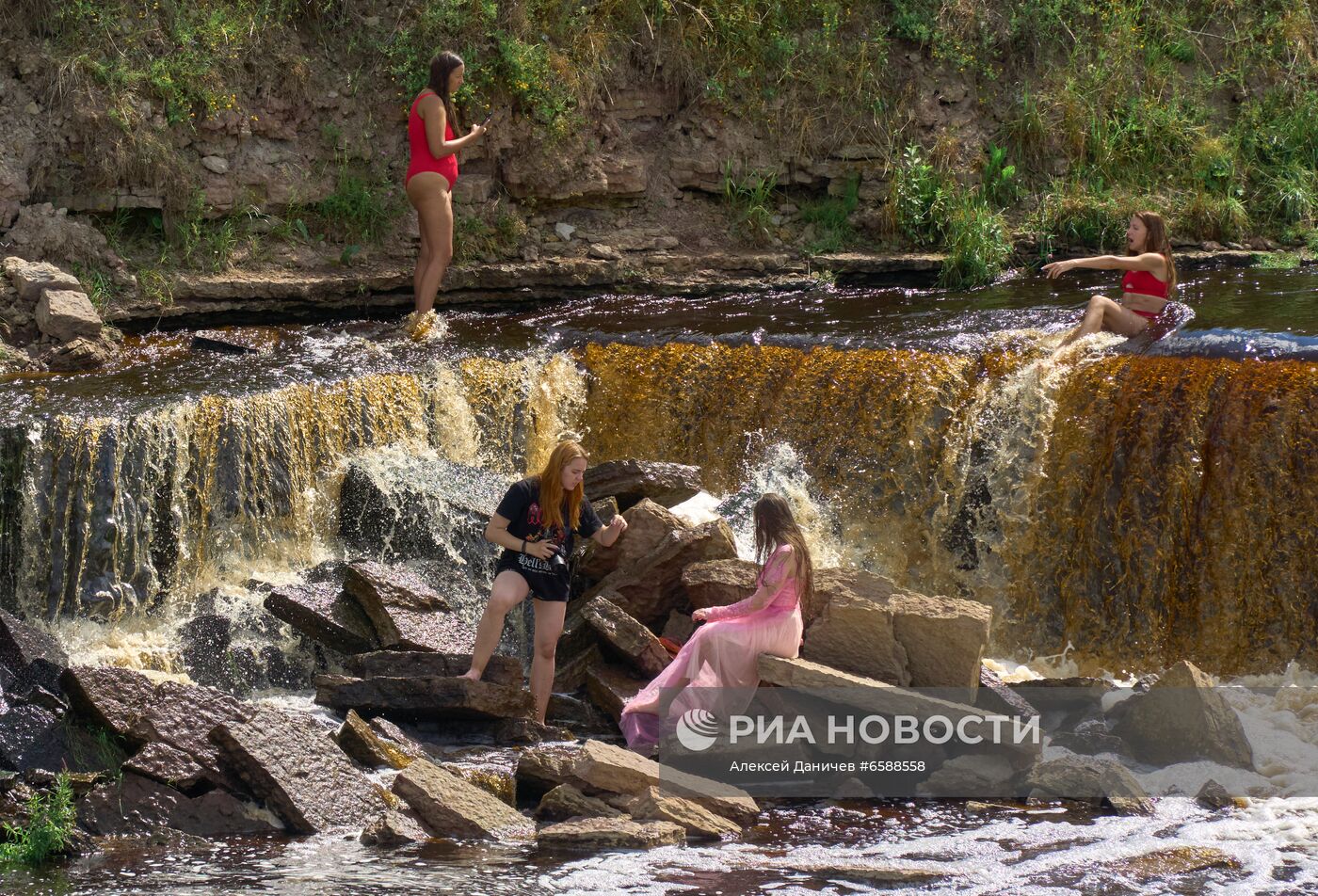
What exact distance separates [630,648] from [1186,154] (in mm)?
10275

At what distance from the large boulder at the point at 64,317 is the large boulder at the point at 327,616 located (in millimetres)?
3839

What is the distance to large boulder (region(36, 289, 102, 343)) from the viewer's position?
11492 mm

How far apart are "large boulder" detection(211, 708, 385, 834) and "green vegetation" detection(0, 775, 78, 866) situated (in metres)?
0.69

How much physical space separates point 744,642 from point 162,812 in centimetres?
278

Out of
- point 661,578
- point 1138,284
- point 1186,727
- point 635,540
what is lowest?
point 1186,727

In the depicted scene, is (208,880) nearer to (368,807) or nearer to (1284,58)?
(368,807)

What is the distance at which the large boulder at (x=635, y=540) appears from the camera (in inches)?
346

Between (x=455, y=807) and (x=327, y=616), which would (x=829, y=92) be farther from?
(x=455, y=807)

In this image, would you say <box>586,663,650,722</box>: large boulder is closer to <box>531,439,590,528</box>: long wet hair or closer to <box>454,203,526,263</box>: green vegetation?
<box>531,439,590,528</box>: long wet hair

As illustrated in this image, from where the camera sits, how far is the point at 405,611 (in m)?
8.51

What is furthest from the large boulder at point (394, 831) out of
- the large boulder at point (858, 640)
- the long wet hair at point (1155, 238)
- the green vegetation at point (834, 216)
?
the green vegetation at point (834, 216)

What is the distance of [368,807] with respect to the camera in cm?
663

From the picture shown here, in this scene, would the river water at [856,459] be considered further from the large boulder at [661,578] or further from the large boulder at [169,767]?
the large boulder at [169,767]

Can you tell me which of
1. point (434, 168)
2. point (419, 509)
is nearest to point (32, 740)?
point (419, 509)
